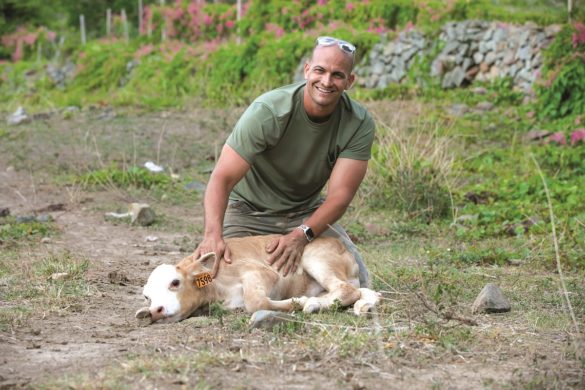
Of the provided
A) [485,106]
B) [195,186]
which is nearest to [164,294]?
[195,186]

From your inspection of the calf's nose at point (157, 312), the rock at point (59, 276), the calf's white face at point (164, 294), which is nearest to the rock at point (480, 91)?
the rock at point (59, 276)

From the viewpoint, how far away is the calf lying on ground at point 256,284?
537cm

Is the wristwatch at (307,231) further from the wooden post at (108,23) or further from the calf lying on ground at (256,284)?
the wooden post at (108,23)

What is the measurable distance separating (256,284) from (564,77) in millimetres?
9974

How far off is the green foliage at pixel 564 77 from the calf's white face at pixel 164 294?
10228mm

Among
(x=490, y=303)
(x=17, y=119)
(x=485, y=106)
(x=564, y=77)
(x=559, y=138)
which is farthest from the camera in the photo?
(x=17, y=119)

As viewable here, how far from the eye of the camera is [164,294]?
5.33 metres

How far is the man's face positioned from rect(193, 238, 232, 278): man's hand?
1.17 metres

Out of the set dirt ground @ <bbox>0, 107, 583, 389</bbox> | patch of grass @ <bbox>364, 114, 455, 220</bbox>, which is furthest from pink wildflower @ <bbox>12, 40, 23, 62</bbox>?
dirt ground @ <bbox>0, 107, 583, 389</bbox>

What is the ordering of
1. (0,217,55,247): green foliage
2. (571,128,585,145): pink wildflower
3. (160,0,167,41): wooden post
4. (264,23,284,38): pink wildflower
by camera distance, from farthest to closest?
(160,0,167,41): wooden post, (264,23,284,38): pink wildflower, (571,128,585,145): pink wildflower, (0,217,55,247): green foliage

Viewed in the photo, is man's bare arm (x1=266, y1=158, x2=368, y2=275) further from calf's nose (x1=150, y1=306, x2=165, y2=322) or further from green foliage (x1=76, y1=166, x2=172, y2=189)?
green foliage (x1=76, y1=166, x2=172, y2=189)

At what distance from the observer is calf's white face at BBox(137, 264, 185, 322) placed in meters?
5.31

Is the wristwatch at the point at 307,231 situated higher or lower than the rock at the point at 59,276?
higher

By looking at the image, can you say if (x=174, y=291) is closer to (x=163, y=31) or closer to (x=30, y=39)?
(x=163, y=31)
